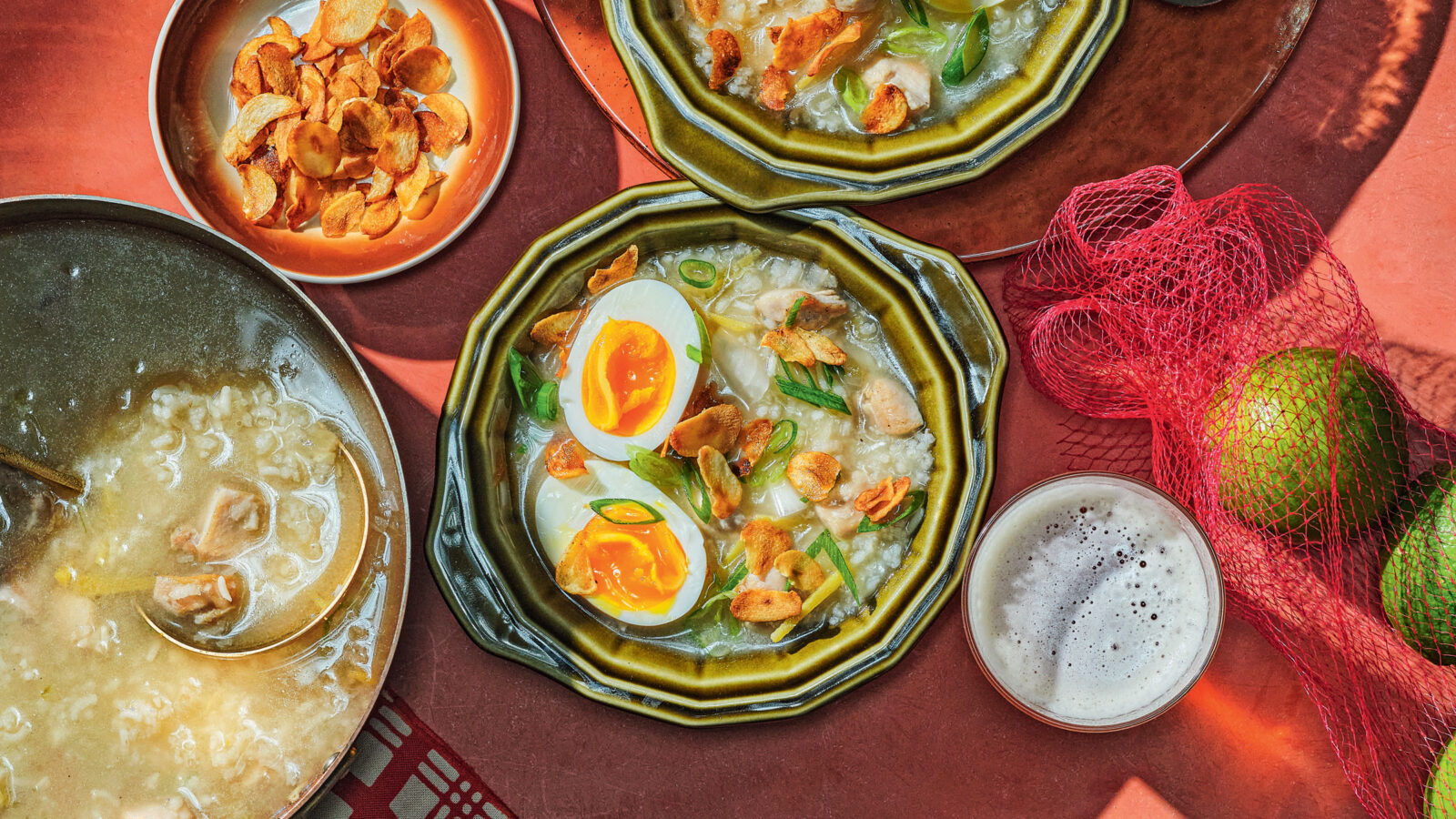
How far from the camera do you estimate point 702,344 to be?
1.18 metres

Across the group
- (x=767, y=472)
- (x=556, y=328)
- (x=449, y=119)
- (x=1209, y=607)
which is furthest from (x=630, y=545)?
(x=1209, y=607)

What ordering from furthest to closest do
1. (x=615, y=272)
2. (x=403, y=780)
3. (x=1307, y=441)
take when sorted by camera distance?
(x=403, y=780), (x=615, y=272), (x=1307, y=441)

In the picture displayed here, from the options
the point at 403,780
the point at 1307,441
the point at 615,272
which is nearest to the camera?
the point at 1307,441

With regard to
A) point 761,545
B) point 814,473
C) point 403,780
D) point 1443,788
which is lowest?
point 403,780

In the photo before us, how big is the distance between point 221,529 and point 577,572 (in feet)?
1.71

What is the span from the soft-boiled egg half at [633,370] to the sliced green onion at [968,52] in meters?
0.54

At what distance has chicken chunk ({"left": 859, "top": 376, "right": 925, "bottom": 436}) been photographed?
3.83ft

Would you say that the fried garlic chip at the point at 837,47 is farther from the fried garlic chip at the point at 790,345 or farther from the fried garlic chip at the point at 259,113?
the fried garlic chip at the point at 259,113

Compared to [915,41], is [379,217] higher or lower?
lower

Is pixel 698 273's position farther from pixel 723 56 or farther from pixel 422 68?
pixel 422 68

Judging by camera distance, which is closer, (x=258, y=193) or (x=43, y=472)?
(x=43, y=472)

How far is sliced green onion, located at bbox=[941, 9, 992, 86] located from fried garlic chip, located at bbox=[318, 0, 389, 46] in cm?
91

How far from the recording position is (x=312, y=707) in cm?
115

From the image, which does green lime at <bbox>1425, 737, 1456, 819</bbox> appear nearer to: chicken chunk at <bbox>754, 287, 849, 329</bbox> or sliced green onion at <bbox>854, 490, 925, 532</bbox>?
sliced green onion at <bbox>854, 490, 925, 532</bbox>
